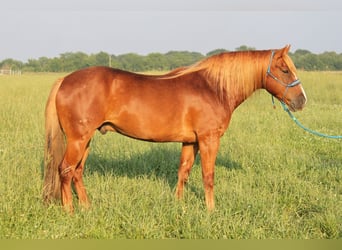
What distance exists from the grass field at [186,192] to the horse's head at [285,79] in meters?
0.46

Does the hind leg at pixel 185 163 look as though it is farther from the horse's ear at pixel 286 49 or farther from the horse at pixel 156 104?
the horse's ear at pixel 286 49

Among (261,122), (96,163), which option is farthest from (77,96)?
(261,122)

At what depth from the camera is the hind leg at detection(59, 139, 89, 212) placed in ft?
12.7

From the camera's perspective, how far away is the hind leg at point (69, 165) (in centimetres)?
386

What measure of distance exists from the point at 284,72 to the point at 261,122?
18.9ft

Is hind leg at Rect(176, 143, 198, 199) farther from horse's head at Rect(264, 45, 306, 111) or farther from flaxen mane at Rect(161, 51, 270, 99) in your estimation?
horse's head at Rect(264, 45, 306, 111)

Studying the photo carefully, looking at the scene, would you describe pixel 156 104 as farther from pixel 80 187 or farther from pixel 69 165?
pixel 80 187

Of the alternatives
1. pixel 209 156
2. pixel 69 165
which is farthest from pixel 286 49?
pixel 69 165

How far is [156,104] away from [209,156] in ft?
2.77

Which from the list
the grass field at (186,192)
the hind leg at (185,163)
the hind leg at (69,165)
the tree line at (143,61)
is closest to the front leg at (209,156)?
the grass field at (186,192)

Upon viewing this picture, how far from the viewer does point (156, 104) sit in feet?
13.0

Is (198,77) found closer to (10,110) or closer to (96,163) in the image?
(96,163)

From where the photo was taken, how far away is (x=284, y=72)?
160 inches

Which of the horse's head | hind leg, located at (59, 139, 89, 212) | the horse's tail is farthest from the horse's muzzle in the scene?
the horse's tail
